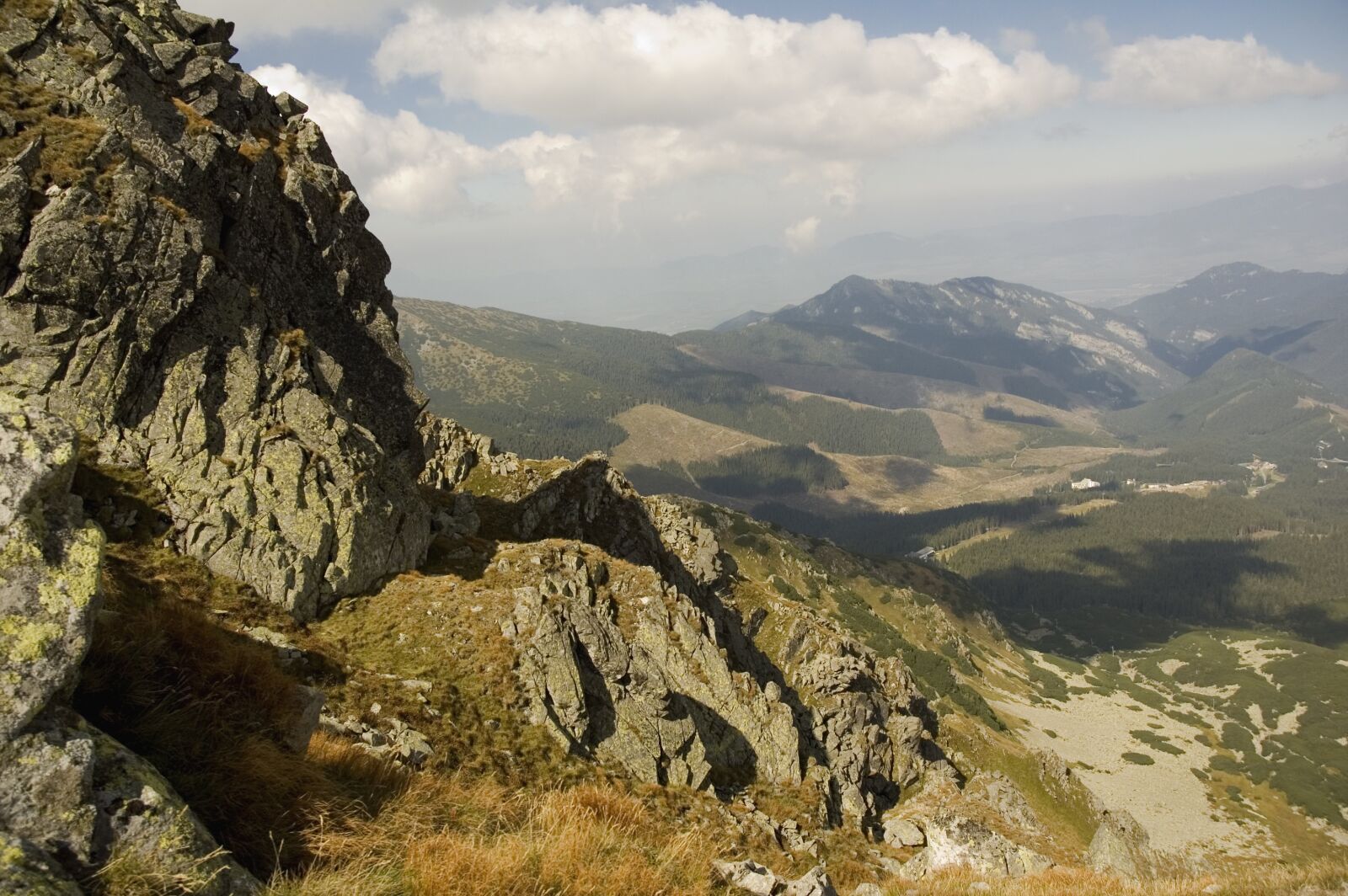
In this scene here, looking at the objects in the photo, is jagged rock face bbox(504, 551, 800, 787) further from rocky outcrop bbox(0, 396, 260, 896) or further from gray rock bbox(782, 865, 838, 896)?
rocky outcrop bbox(0, 396, 260, 896)

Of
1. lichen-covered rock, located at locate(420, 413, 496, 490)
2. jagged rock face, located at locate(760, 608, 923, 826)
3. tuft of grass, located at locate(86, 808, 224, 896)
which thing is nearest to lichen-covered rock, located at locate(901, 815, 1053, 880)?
jagged rock face, located at locate(760, 608, 923, 826)

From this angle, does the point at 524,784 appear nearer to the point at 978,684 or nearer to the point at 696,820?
the point at 696,820

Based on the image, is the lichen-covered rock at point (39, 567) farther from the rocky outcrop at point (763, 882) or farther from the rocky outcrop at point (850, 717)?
the rocky outcrop at point (850, 717)

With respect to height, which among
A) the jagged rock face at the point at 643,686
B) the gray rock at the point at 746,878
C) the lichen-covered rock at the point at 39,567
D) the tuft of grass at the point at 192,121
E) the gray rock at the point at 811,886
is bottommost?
the jagged rock face at the point at 643,686

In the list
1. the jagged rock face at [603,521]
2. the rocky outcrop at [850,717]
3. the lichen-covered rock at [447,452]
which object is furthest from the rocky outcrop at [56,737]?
the lichen-covered rock at [447,452]

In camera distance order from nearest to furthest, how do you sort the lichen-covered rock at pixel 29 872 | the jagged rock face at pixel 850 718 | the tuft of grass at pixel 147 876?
1. the lichen-covered rock at pixel 29 872
2. the tuft of grass at pixel 147 876
3. the jagged rock face at pixel 850 718

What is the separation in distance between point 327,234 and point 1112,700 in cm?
21980

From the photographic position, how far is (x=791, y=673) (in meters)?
54.8

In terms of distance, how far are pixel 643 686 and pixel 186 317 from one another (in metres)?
23.4

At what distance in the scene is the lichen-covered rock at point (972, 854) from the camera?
23.9 metres

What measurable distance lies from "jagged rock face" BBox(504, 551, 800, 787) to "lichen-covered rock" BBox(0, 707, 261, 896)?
18863 mm

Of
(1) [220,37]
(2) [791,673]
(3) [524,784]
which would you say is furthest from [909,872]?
(1) [220,37]

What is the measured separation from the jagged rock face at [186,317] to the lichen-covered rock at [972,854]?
2531cm

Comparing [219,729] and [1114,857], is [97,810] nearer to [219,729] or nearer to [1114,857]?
[219,729]
